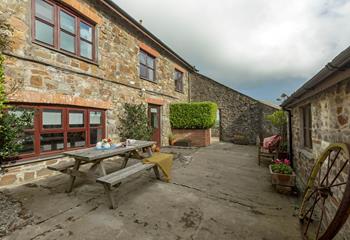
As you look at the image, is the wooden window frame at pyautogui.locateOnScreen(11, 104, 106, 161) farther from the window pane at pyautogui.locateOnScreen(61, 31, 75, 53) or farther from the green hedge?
the green hedge

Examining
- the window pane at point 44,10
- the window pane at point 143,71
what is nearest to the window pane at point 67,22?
the window pane at point 44,10

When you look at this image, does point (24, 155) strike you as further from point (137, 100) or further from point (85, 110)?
point (137, 100)

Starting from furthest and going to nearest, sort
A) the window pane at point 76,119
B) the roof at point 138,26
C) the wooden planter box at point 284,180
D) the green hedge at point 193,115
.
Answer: the green hedge at point 193,115, the roof at point 138,26, the window pane at point 76,119, the wooden planter box at point 284,180

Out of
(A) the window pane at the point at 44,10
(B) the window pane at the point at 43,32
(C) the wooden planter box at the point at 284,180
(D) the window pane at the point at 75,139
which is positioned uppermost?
(A) the window pane at the point at 44,10

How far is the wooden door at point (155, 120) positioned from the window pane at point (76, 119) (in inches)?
152

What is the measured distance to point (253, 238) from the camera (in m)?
2.41

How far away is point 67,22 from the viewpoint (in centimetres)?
527

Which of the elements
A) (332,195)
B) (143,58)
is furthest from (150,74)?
(332,195)

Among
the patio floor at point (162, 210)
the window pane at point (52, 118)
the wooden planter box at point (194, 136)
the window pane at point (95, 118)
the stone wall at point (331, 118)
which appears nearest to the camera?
the stone wall at point (331, 118)

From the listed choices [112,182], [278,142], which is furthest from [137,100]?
[278,142]

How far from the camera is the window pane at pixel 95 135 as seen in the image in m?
6.04

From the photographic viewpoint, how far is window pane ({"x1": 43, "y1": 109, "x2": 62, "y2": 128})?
4.66m

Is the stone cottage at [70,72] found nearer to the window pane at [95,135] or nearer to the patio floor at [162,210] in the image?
the window pane at [95,135]

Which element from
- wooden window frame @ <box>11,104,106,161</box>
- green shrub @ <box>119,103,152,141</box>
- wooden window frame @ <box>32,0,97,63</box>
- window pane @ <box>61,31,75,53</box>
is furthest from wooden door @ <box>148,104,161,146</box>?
window pane @ <box>61,31,75,53</box>
